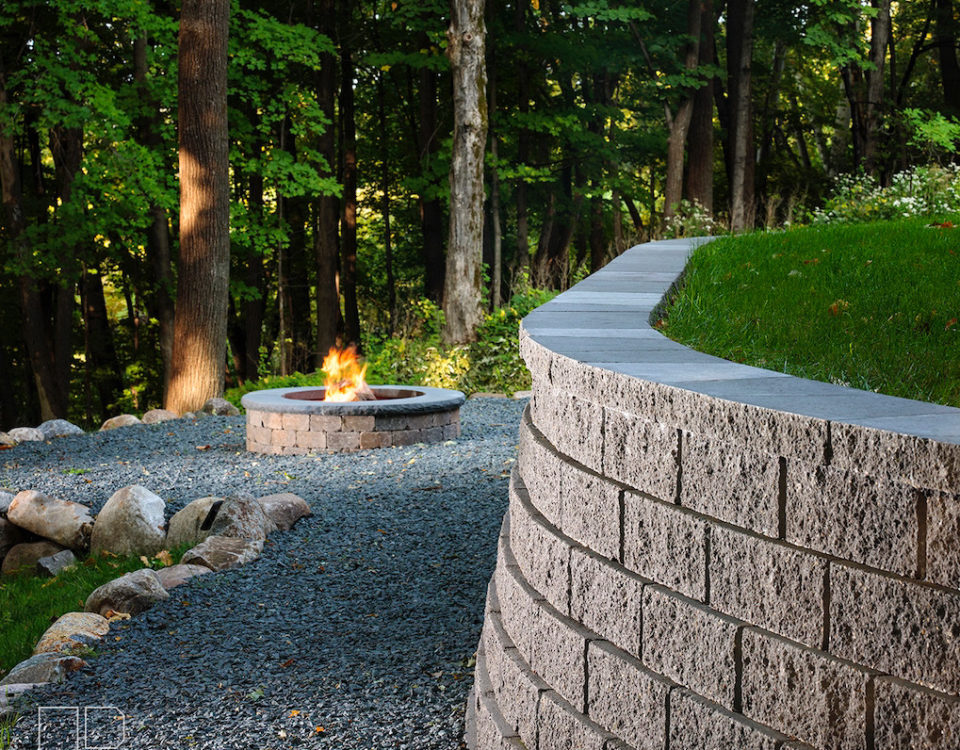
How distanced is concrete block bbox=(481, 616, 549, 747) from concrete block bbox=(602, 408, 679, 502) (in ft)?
2.54

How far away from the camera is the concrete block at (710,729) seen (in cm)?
205

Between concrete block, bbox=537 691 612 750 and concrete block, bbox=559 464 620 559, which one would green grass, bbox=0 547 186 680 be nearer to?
concrete block, bbox=537 691 612 750

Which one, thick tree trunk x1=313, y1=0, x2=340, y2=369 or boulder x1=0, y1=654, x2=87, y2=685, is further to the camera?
thick tree trunk x1=313, y1=0, x2=340, y2=369

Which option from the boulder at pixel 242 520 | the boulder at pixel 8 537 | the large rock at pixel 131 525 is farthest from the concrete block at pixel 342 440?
the boulder at pixel 8 537

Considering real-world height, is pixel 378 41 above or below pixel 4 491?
above

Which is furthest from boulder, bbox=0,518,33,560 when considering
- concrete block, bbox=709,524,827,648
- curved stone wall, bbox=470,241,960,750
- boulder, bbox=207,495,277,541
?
concrete block, bbox=709,524,827,648

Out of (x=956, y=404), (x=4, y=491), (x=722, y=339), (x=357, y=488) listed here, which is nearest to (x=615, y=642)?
(x=956, y=404)

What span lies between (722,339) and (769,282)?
5.90 ft

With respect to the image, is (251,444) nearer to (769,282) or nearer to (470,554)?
(470,554)

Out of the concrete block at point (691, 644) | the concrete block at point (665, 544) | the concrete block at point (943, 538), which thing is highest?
the concrete block at point (943, 538)

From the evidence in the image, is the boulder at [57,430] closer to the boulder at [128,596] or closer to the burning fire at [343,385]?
the burning fire at [343,385]

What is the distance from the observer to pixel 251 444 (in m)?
9.24

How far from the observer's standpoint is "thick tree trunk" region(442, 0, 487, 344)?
13.7 meters

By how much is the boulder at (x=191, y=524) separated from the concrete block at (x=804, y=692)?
16.5ft
